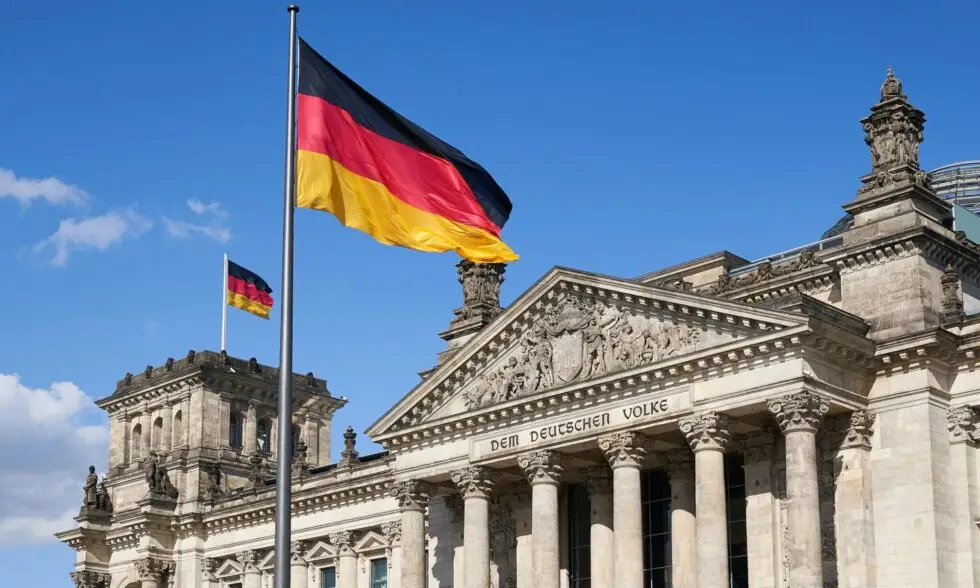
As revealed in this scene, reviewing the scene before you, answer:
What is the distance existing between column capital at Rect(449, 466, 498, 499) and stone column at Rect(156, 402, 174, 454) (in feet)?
90.1

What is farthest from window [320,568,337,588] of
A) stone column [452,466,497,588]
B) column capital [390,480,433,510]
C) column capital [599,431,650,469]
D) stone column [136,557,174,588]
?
column capital [599,431,650,469]

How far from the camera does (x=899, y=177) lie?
4553cm

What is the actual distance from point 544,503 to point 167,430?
3174 centimetres

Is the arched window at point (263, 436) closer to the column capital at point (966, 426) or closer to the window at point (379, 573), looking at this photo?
the window at point (379, 573)

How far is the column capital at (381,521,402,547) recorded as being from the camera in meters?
60.2

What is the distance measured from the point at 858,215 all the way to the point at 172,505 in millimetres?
38434

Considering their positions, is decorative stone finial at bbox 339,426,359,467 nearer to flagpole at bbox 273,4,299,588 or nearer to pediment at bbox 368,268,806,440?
pediment at bbox 368,268,806,440

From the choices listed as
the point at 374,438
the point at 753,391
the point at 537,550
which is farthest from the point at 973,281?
the point at 374,438

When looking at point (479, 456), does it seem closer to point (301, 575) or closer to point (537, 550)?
point (537, 550)

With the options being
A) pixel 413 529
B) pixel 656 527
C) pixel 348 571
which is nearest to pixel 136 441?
pixel 348 571

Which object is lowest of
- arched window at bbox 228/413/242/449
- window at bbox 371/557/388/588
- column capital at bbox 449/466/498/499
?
window at bbox 371/557/388/588

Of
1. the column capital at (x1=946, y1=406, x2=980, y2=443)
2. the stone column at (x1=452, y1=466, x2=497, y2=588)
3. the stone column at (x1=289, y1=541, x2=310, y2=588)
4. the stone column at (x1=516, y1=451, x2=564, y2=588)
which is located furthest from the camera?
the stone column at (x1=289, y1=541, x2=310, y2=588)

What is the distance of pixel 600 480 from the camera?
166 ft

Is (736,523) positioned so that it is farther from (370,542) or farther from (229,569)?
(229,569)
